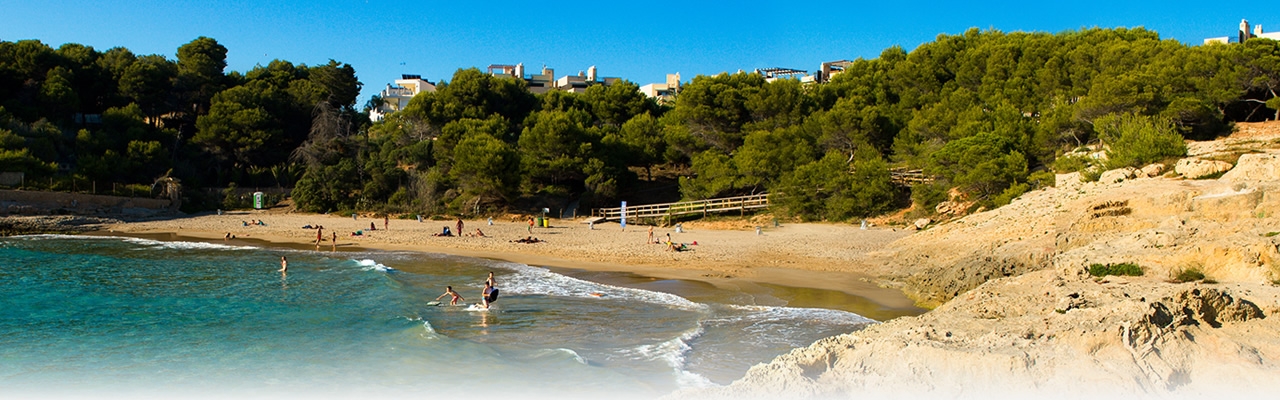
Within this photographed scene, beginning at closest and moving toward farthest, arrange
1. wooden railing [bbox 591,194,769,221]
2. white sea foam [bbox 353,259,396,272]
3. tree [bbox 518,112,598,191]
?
white sea foam [bbox 353,259,396,272] → wooden railing [bbox 591,194,769,221] → tree [bbox 518,112,598,191]

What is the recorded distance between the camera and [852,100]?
118ft

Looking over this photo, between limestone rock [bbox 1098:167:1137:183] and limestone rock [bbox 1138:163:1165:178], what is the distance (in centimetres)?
26

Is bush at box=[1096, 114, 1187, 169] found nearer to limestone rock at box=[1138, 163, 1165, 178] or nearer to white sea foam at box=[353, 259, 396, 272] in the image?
limestone rock at box=[1138, 163, 1165, 178]

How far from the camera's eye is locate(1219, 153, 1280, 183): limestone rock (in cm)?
1563

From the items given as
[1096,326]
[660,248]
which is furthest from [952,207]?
[1096,326]

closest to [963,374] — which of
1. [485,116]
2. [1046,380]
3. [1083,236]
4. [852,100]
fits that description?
[1046,380]

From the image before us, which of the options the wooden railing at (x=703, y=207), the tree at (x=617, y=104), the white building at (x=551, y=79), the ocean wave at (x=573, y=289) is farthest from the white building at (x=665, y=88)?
the ocean wave at (x=573, y=289)

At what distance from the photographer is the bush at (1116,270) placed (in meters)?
11.1

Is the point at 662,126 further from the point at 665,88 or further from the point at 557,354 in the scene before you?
the point at 665,88

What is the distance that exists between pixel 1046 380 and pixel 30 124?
45944mm

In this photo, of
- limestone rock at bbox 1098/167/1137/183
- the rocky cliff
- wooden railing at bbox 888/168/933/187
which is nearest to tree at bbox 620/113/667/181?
wooden railing at bbox 888/168/933/187

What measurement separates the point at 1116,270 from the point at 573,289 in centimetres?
1022

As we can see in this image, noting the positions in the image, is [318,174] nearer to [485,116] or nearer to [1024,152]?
[485,116]

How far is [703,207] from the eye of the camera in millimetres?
32062
